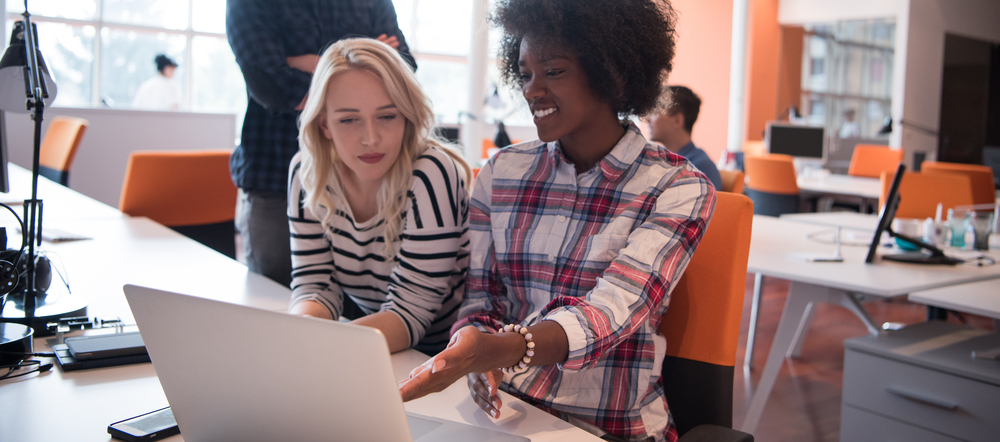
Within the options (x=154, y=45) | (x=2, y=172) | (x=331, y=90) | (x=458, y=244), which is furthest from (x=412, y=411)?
(x=154, y=45)

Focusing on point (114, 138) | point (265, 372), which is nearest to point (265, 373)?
point (265, 372)

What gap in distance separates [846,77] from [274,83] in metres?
9.35

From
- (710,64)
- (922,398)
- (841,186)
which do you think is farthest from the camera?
(710,64)

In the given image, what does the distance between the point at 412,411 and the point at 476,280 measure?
357mm

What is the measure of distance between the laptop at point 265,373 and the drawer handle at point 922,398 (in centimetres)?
153

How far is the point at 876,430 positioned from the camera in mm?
1812

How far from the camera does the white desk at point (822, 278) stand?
1943 mm

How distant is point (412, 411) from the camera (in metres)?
0.93

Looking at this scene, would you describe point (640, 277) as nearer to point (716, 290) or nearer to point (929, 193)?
point (716, 290)

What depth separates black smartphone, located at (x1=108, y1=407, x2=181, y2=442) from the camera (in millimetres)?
811

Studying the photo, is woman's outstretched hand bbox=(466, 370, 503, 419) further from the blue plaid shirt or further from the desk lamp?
the blue plaid shirt

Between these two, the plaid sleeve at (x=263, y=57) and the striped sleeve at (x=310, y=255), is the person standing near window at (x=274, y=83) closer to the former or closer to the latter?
the plaid sleeve at (x=263, y=57)

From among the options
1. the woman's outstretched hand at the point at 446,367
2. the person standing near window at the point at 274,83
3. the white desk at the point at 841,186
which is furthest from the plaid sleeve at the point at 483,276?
the white desk at the point at 841,186

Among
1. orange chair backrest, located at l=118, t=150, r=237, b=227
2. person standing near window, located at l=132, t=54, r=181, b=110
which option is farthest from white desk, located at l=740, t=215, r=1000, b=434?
person standing near window, located at l=132, t=54, r=181, b=110
